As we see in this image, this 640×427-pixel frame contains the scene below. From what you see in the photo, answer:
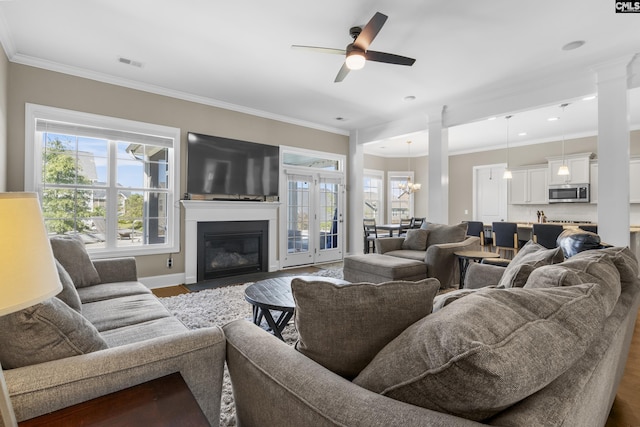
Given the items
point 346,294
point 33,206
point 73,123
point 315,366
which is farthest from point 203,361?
point 73,123

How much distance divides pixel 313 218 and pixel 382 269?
263 cm

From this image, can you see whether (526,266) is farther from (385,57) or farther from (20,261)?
(385,57)

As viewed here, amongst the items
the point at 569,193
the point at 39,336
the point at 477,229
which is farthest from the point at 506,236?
the point at 39,336

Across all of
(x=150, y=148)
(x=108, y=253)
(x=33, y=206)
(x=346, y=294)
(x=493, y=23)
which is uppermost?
(x=493, y=23)

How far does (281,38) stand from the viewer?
3.07 metres

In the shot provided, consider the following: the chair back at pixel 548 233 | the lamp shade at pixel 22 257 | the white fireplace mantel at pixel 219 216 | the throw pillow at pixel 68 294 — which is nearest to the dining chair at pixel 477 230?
the chair back at pixel 548 233

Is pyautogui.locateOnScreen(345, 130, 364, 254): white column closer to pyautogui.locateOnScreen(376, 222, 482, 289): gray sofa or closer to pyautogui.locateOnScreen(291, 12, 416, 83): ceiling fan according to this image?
pyautogui.locateOnScreen(376, 222, 482, 289): gray sofa

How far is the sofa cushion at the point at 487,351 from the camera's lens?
23.4 inches

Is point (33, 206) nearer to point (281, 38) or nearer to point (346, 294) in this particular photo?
point (346, 294)

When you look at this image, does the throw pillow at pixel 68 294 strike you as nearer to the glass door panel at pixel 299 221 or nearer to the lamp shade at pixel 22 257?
the lamp shade at pixel 22 257

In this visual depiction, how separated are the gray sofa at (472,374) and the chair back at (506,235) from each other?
5.16 m

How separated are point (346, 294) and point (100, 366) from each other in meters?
0.78

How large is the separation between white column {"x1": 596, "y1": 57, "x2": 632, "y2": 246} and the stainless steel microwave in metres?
3.70

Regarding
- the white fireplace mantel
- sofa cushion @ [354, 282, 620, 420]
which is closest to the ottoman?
the white fireplace mantel
